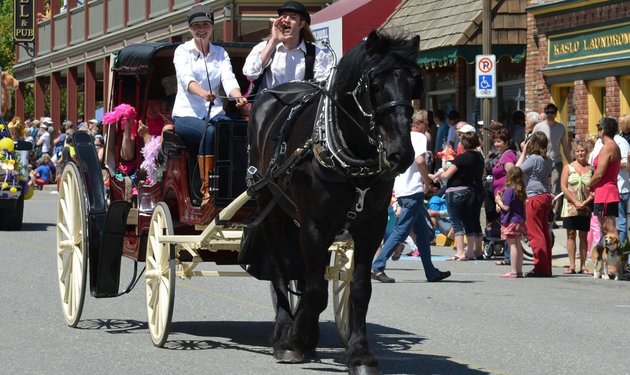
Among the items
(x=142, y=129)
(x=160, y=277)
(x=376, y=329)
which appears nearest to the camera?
(x=160, y=277)

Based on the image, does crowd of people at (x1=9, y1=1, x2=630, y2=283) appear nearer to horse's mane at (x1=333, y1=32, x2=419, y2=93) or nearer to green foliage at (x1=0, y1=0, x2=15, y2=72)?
horse's mane at (x1=333, y1=32, x2=419, y2=93)

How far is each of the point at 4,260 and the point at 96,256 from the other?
6.69 metres

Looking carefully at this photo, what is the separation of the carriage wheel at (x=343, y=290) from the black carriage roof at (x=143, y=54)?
2161mm

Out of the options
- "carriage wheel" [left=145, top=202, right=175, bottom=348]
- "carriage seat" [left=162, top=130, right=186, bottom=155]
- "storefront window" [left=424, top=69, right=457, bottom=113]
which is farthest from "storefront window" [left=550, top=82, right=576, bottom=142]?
"carriage wheel" [left=145, top=202, right=175, bottom=348]

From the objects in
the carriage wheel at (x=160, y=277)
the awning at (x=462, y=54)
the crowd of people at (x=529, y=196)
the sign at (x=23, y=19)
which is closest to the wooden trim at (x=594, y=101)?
the awning at (x=462, y=54)

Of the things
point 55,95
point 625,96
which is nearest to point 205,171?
point 625,96

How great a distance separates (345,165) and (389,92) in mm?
529

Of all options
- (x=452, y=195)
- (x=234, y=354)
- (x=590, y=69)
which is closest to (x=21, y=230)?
(x=452, y=195)

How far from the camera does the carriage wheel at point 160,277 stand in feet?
32.1

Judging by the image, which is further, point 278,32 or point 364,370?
point 278,32

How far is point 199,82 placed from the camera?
425 inches

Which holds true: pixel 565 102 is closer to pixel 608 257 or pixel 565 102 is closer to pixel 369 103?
pixel 608 257

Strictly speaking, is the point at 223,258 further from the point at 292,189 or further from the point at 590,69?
the point at 590,69

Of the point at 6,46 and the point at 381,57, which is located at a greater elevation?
the point at 6,46
